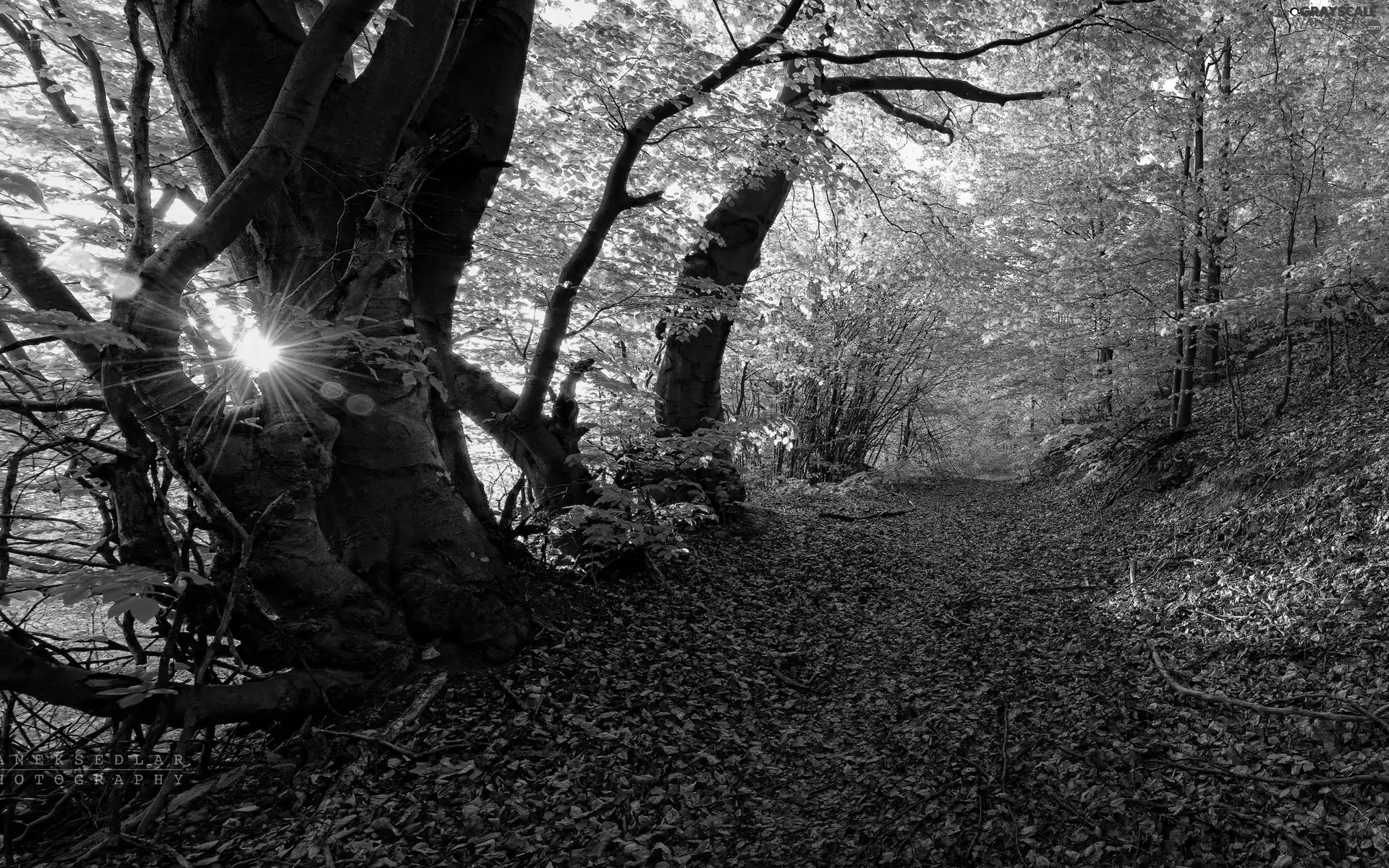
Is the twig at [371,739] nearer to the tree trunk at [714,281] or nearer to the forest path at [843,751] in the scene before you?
the forest path at [843,751]

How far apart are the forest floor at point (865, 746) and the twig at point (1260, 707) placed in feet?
0.09

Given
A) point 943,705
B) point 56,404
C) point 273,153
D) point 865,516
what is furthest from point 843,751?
point 865,516

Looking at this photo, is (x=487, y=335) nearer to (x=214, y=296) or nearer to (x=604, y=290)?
(x=604, y=290)

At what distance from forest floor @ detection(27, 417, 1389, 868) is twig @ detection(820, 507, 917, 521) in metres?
3.59

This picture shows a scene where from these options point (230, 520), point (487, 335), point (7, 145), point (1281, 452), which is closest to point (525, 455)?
point (487, 335)

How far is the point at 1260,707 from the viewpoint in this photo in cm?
276

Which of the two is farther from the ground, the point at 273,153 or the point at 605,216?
the point at 605,216

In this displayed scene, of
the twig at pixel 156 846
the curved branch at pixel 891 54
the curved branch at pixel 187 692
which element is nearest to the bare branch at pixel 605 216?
the curved branch at pixel 891 54

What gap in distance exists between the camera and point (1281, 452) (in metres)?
6.34

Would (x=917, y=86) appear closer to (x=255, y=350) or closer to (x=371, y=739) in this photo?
(x=255, y=350)

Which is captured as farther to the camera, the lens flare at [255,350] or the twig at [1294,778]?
the lens flare at [255,350]

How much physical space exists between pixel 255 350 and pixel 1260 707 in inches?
174

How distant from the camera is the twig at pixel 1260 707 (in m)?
2.55

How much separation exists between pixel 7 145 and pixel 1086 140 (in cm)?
1125
